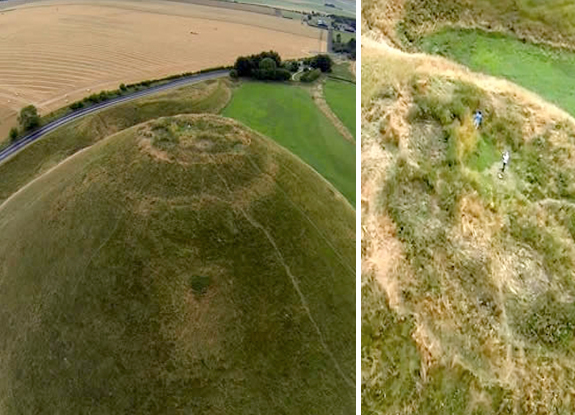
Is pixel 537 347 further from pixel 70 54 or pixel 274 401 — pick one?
pixel 70 54

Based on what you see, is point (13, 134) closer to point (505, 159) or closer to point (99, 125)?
point (99, 125)

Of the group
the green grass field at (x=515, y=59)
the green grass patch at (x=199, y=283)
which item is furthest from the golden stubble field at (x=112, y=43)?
the green grass field at (x=515, y=59)

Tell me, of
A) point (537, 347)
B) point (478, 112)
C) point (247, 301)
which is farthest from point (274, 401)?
point (478, 112)

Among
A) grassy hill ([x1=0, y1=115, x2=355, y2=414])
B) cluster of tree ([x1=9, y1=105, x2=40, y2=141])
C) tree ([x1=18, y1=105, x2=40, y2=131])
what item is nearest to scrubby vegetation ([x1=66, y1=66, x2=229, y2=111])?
tree ([x1=18, y1=105, x2=40, y2=131])

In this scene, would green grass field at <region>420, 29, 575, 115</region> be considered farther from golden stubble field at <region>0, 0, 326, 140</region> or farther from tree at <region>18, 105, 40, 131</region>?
golden stubble field at <region>0, 0, 326, 140</region>

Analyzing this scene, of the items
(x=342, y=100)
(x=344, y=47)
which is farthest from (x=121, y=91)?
(x=344, y=47)

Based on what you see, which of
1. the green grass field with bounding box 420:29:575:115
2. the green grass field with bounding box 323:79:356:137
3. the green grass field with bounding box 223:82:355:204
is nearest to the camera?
the green grass field with bounding box 420:29:575:115
